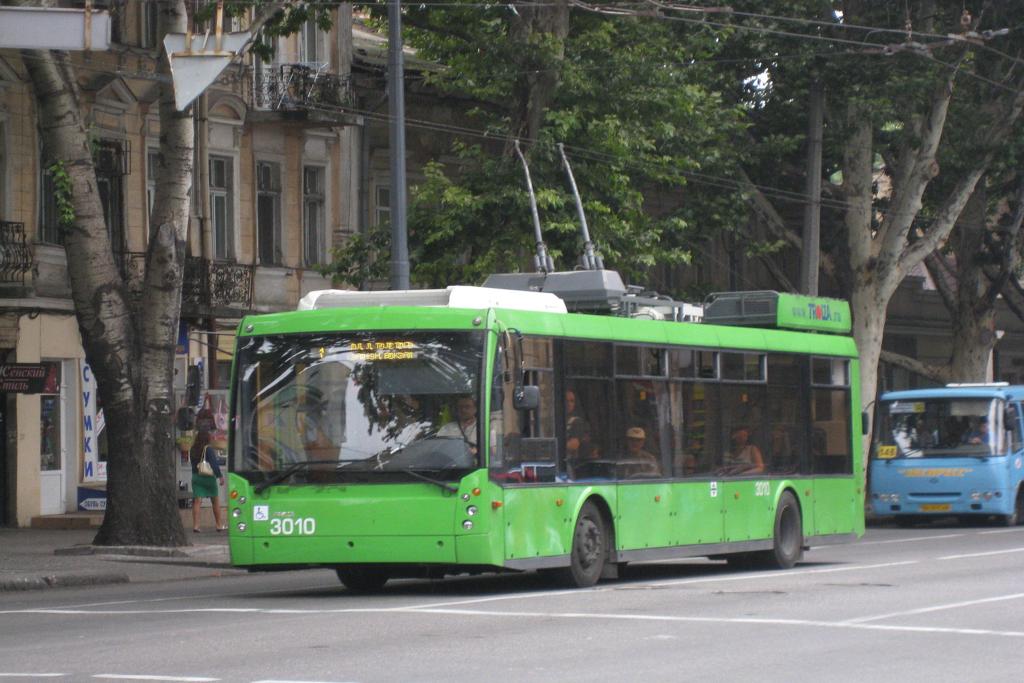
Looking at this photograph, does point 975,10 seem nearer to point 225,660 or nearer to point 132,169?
point 132,169

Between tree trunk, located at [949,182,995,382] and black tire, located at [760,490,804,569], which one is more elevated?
tree trunk, located at [949,182,995,382]

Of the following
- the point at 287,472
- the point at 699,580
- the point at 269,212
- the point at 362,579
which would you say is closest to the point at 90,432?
the point at 269,212

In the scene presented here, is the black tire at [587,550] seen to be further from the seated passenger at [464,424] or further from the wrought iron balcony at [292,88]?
the wrought iron balcony at [292,88]

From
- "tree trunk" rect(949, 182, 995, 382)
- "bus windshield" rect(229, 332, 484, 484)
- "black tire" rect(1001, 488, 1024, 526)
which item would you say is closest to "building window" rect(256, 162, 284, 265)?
"black tire" rect(1001, 488, 1024, 526)

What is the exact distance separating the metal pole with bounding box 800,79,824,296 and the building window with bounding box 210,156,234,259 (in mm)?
9819

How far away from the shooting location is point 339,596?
16859mm

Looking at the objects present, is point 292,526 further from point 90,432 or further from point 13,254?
point 90,432

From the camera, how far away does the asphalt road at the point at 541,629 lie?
10.8 meters

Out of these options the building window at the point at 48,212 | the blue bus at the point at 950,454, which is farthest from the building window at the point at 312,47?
the blue bus at the point at 950,454

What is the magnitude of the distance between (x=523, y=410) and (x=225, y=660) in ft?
18.5

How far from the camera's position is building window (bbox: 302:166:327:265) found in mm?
35031

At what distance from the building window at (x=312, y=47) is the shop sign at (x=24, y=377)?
8.13 m

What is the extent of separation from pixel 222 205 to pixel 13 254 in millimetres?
5548

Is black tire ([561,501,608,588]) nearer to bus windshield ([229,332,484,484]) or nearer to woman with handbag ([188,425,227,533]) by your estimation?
bus windshield ([229,332,484,484])
